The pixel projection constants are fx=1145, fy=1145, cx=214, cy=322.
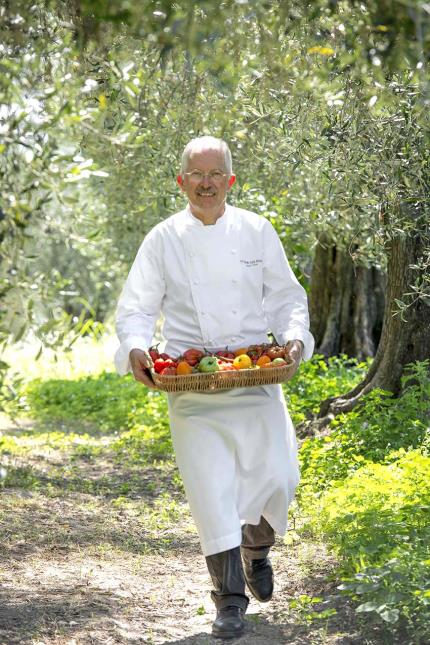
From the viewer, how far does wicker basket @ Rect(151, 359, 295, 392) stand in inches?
196

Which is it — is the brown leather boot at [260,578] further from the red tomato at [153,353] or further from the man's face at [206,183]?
the man's face at [206,183]

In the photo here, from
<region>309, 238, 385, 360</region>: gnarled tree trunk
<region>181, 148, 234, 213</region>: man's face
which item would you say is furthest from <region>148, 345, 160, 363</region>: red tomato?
<region>309, 238, 385, 360</region>: gnarled tree trunk

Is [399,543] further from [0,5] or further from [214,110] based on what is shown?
[214,110]

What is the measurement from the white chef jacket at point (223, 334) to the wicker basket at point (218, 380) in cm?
27

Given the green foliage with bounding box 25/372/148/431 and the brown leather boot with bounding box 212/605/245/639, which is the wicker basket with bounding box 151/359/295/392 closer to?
the brown leather boot with bounding box 212/605/245/639

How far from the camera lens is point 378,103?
20.2ft

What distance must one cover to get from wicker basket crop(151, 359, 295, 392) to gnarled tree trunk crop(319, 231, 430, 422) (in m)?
3.60

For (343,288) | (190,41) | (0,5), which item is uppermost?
(0,5)

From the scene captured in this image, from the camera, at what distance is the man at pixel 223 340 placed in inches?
205

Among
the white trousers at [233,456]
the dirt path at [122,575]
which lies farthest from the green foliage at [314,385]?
the white trousers at [233,456]

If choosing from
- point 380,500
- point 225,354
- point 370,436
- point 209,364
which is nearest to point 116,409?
point 370,436

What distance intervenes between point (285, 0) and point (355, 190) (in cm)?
335

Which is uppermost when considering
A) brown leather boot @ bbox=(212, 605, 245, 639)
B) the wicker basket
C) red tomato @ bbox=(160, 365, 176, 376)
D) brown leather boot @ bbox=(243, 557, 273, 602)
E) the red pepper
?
the red pepper

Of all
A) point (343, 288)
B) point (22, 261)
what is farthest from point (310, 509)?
point (343, 288)
